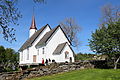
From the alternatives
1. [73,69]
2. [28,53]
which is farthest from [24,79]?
[28,53]

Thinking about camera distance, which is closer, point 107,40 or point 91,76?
point 91,76

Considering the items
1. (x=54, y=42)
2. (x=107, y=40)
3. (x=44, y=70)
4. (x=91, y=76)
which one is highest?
(x=54, y=42)

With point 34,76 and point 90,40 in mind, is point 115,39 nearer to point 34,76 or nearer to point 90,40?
point 90,40

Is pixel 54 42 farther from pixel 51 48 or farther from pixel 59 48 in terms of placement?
pixel 59 48

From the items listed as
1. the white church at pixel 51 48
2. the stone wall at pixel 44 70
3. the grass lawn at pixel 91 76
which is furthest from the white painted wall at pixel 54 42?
the grass lawn at pixel 91 76

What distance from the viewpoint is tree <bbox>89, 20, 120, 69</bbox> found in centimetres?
1538

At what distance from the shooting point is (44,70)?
14102 mm

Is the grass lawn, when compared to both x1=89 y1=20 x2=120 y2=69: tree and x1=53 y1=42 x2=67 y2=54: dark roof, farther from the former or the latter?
x1=53 y1=42 x2=67 y2=54: dark roof

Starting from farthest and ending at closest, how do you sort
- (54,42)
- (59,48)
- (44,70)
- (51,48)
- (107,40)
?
(54,42)
(51,48)
(59,48)
(107,40)
(44,70)

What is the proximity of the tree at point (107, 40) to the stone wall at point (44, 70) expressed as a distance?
2.13m

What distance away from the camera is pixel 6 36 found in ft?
35.8

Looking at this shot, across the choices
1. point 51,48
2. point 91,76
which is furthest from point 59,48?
point 91,76

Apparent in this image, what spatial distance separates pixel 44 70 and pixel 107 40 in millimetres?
Answer: 6776

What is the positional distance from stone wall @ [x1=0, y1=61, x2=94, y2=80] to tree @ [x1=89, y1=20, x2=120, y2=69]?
2.13 meters
